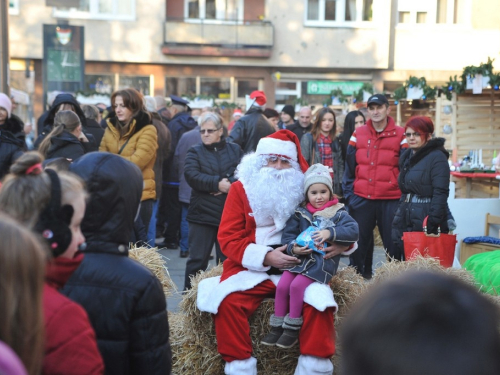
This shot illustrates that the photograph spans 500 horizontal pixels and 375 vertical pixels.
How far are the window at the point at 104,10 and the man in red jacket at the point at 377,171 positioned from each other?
23532 millimetres

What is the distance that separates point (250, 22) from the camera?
30.4 m

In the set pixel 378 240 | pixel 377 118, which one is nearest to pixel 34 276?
pixel 377 118

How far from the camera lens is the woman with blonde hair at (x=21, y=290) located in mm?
1644

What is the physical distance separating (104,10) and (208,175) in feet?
80.9

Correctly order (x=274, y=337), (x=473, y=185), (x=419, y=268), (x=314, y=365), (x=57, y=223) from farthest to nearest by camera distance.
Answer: (x=473, y=185)
(x=419, y=268)
(x=274, y=337)
(x=314, y=365)
(x=57, y=223)

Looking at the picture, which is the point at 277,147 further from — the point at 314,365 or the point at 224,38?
the point at 224,38

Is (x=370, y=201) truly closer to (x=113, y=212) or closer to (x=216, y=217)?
(x=216, y=217)

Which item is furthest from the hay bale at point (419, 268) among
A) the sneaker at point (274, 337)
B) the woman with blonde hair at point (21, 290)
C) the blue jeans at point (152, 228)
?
the woman with blonde hair at point (21, 290)

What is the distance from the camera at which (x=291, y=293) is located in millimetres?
4715

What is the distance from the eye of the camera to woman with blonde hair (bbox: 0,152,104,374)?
6.95 feet

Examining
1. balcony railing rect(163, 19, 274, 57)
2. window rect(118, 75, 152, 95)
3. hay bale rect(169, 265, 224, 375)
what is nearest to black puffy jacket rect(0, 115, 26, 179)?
hay bale rect(169, 265, 224, 375)

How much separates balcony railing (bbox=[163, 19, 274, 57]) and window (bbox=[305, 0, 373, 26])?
2.44 m

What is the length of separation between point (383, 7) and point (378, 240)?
69.6ft

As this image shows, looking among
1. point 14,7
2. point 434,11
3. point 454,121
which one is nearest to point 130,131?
point 454,121
